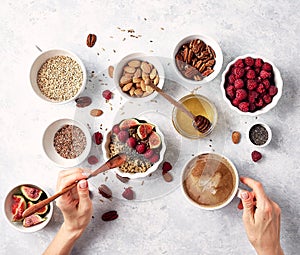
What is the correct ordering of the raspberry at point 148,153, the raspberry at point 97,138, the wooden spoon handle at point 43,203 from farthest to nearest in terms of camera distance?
the raspberry at point 97,138 → the raspberry at point 148,153 → the wooden spoon handle at point 43,203

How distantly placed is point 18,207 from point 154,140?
56cm

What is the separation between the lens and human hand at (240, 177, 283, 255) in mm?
1847

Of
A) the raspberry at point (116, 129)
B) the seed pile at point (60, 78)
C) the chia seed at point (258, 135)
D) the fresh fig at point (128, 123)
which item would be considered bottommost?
the chia seed at point (258, 135)

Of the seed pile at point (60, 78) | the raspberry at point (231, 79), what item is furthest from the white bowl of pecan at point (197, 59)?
the seed pile at point (60, 78)

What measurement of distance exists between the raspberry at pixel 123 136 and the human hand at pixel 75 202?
177 mm

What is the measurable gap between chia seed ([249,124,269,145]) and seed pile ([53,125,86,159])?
62cm

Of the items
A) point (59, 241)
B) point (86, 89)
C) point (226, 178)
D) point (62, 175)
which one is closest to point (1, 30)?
point (86, 89)

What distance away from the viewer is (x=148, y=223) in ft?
6.63

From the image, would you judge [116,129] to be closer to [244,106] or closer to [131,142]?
[131,142]

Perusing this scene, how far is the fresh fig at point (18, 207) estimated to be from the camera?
197 centimetres

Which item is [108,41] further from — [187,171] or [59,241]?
[59,241]

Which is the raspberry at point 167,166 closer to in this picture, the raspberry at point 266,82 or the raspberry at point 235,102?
the raspberry at point 235,102

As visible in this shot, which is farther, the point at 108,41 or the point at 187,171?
the point at 108,41

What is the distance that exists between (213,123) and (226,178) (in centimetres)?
20
